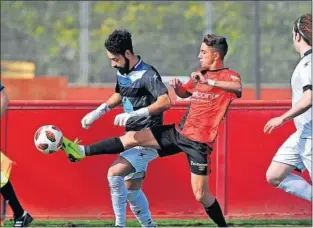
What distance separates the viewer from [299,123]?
7219 millimetres

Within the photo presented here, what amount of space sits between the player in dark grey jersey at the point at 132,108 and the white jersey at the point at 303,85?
1.07m

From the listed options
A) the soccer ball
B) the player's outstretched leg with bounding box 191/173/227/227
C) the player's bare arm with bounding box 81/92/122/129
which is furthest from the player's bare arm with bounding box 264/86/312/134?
the soccer ball

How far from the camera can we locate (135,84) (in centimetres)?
769

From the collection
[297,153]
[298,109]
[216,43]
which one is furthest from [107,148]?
[298,109]

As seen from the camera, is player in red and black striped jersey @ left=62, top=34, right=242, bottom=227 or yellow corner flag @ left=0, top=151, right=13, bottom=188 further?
yellow corner flag @ left=0, top=151, right=13, bottom=188

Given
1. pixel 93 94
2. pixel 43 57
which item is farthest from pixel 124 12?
pixel 93 94

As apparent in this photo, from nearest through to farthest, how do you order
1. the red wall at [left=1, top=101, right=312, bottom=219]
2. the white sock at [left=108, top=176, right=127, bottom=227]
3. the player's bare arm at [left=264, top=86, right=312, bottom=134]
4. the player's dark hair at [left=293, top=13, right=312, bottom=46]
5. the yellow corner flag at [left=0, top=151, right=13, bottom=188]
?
the player's bare arm at [left=264, top=86, right=312, bottom=134], the player's dark hair at [left=293, top=13, right=312, bottom=46], the white sock at [left=108, top=176, right=127, bottom=227], the yellow corner flag at [left=0, top=151, right=13, bottom=188], the red wall at [left=1, top=101, right=312, bottom=219]

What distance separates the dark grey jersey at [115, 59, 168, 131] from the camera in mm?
7617

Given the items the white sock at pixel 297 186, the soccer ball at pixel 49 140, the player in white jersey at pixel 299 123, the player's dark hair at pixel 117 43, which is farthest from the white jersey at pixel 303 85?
the soccer ball at pixel 49 140

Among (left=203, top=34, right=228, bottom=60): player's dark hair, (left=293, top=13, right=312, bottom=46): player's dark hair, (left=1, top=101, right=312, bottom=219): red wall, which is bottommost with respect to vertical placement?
(left=1, top=101, right=312, bottom=219): red wall

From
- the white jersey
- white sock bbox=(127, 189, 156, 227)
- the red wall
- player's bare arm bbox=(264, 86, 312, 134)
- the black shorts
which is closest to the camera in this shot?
player's bare arm bbox=(264, 86, 312, 134)

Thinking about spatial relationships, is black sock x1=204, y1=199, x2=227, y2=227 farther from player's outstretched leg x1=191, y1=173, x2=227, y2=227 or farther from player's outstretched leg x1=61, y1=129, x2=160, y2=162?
player's outstretched leg x1=61, y1=129, x2=160, y2=162

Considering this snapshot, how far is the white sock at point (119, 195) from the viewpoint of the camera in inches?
300

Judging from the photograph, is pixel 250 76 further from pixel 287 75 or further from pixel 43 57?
pixel 43 57
